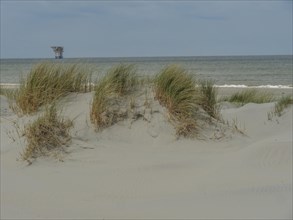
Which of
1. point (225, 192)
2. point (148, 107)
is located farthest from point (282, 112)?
point (225, 192)

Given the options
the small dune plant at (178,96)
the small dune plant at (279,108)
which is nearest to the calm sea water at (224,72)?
the small dune plant at (178,96)

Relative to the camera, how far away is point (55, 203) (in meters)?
4.96

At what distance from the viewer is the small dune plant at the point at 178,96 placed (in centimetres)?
682

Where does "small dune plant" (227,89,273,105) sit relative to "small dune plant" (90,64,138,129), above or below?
above

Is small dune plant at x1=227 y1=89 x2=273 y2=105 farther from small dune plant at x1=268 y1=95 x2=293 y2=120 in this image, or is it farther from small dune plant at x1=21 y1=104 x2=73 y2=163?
small dune plant at x1=21 y1=104 x2=73 y2=163

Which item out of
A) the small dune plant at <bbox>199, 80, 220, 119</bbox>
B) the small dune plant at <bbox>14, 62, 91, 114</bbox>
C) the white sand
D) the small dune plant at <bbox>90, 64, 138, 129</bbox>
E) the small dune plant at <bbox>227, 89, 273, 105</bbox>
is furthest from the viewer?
the small dune plant at <bbox>227, 89, 273, 105</bbox>

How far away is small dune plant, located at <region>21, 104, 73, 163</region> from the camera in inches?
235

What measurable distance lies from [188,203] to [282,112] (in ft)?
15.5

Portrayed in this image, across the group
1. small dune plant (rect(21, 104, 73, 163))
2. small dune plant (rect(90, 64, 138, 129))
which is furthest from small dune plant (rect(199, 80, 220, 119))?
small dune plant (rect(21, 104, 73, 163))

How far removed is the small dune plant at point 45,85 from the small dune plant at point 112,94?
680mm

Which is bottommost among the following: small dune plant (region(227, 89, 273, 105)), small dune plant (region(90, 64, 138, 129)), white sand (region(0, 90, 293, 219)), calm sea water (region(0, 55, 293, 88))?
white sand (region(0, 90, 293, 219))

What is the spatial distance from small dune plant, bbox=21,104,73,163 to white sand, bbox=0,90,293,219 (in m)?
0.12

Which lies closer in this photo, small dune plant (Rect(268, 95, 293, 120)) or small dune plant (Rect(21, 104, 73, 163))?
small dune plant (Rect(21, 104, 73, 163))

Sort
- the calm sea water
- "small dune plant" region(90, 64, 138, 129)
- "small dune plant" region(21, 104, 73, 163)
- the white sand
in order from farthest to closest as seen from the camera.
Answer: the calm sea water
"small dune plant" region(90, 64, 138, 129)
"small dune plant" region(21, 104, 73, 163)
the white sand
